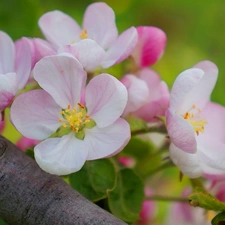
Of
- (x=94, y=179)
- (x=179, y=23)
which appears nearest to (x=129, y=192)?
(x=94, y=179)

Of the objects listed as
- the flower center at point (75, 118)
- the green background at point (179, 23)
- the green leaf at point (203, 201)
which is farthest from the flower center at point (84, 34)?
the green background at point (179, 23)

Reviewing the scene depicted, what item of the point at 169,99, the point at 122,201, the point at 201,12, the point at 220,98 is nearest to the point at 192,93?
the point at 169,99

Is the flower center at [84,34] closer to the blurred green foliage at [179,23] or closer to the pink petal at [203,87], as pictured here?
the pink petal at [203,87]

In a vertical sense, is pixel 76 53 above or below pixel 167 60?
above

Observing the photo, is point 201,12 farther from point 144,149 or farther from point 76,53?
point 76,53

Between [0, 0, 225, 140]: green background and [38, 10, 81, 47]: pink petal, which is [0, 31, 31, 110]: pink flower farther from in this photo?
[0, 0, 225, 140]: green background

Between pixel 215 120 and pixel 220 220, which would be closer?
pixel 220 220

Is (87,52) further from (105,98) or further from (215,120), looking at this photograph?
(215,120)

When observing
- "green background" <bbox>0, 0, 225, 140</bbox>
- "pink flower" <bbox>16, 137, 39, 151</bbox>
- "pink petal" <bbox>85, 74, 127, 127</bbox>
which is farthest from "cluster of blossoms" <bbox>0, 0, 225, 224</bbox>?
"green background" <bbox>0, 0, 225, 140</bbox>
